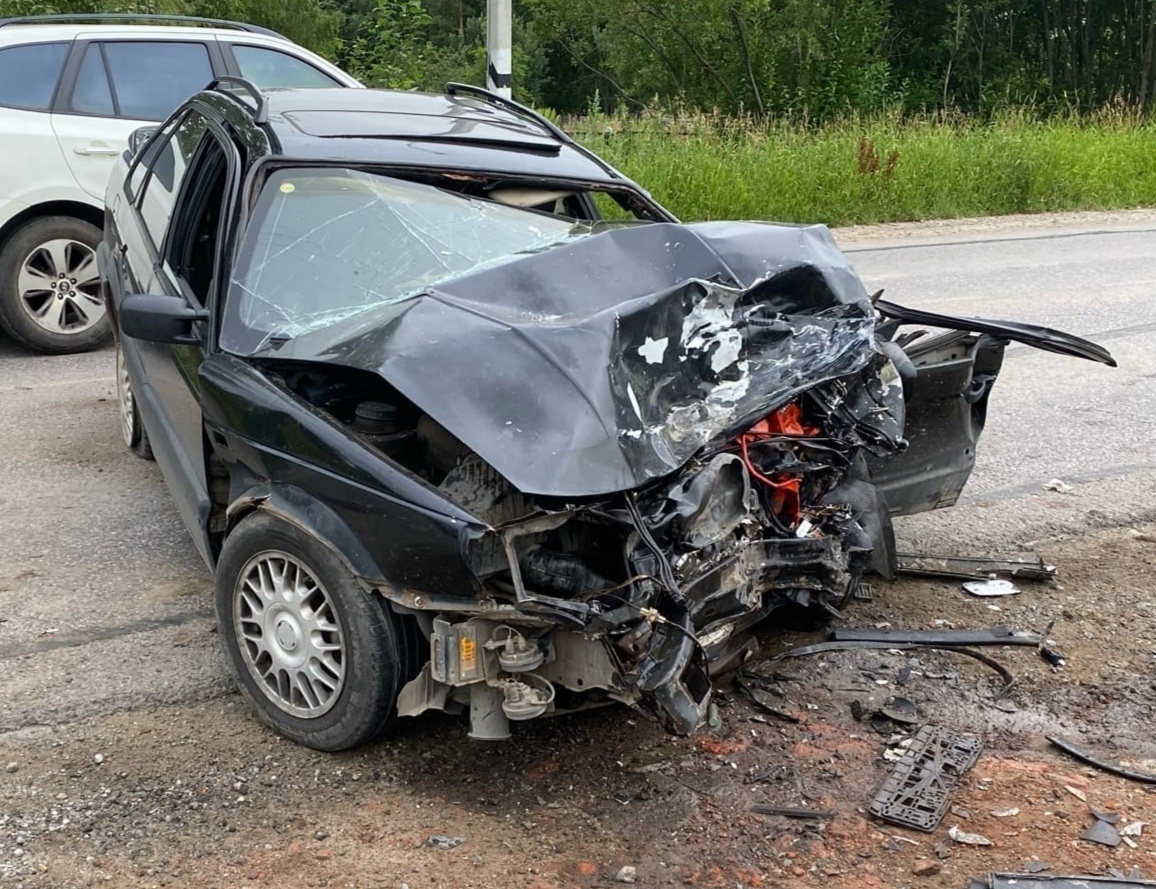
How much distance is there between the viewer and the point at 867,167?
48.8 feet

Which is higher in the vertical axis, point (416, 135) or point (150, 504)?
point (416, 135)

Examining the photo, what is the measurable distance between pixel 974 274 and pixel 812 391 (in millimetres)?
7635

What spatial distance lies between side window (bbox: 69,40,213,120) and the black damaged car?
362 cm

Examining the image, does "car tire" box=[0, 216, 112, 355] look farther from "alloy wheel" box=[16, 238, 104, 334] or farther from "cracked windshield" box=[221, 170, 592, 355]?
"cracked windshield" box=[221, 170, 592, 355]

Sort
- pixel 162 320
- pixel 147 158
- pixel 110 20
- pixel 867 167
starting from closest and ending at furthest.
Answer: pixel 162 320, pixel 147 158, pixel 110 20, pixel 867 167

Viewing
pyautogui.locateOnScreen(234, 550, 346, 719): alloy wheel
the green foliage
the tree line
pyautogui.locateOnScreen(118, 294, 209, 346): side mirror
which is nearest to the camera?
pyautogui.locateOnScreen(234, 550, 346, 719): alloy wheel

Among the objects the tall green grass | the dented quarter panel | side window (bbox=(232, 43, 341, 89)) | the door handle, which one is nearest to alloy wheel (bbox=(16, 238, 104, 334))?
the door handle

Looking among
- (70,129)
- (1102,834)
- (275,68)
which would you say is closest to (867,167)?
(275,68)

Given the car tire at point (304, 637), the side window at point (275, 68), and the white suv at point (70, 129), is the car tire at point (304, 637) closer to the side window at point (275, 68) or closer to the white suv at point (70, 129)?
Result: the white suv at point (70, 129)

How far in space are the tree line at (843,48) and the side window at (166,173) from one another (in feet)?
74.3

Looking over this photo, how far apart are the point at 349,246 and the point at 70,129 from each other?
463 centimetres

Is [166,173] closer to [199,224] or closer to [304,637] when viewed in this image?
[199,224]

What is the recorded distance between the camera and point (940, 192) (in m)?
15.3

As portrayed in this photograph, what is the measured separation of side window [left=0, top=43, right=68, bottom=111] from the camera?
7.91m
